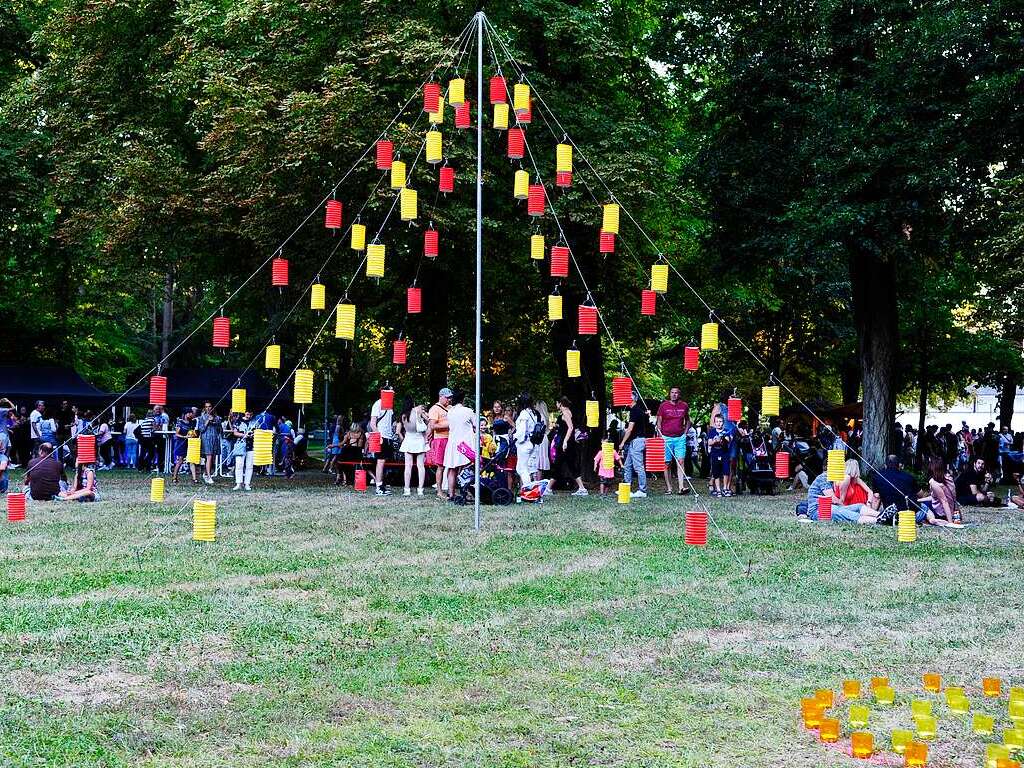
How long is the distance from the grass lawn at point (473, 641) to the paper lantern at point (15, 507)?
655mm

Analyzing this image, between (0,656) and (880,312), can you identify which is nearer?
(0,656)

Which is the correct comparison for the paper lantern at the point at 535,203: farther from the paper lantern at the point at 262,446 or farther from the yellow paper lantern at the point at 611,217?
the paper lantern at the point at 262,446

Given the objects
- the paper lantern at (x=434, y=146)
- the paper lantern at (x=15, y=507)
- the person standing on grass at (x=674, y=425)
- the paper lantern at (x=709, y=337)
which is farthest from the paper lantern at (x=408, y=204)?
the person standing on grass at (x=674, y=425)

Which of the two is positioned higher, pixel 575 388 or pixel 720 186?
pixel 720 186

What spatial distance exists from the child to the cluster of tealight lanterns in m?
13.6

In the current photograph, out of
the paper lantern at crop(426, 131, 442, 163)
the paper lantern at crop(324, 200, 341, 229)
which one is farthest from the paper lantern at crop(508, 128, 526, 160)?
the paper lantern at crop(324, 200, 341, 229)

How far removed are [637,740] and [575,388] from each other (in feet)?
60.1

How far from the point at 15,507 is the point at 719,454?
439 inches

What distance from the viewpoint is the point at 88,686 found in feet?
21.0

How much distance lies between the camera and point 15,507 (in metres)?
14.1

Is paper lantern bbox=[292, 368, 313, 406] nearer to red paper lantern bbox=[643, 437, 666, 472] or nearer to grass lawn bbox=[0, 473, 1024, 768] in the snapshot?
grass lawn bbox=[0, 473, 1024, 768]

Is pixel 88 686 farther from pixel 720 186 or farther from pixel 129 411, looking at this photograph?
pixel 129 411

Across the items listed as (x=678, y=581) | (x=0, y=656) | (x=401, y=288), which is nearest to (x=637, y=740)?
(x=0, y=656)

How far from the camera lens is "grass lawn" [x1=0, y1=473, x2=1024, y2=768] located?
17.8ft
